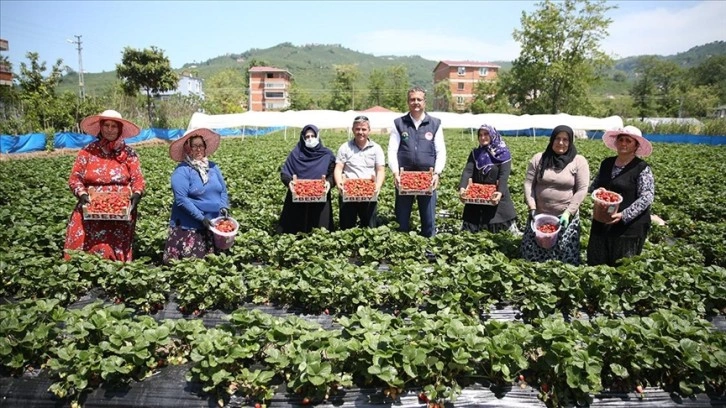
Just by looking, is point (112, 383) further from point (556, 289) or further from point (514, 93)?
point (514, 93)

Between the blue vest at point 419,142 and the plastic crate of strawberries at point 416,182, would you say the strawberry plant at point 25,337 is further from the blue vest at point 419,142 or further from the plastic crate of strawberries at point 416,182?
the blue vest at point 419,142

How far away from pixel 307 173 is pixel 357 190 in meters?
0.66

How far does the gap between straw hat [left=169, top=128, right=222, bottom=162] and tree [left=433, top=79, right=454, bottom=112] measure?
224ft

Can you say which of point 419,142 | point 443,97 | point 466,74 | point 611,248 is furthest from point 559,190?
point 466,74

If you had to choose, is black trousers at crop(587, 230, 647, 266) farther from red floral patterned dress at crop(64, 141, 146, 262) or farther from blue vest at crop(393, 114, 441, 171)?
red floral patterned dress at crop(64, 141, 146, 262)

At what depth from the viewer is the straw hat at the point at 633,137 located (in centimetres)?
405

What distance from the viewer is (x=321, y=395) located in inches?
103

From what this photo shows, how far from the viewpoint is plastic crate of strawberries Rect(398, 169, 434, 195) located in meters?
5.11

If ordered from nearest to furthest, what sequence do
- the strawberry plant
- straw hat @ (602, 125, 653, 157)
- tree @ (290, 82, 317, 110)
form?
1. the strawberry plant
2. straw hat @ (602, 125, 653, 157)
3. tree @ (290, 82, 317, 110)

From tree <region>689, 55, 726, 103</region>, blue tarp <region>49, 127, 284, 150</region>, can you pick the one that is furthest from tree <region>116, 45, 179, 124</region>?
tree <region>689, 55, 726, 103</region>

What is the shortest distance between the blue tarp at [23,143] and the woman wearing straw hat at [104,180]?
21.3 metres

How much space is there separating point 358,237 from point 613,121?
128 ft

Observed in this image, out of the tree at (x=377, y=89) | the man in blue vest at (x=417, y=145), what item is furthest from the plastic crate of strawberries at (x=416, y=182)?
the tree at (x=377, y=89)

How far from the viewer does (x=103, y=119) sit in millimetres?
4391
